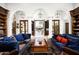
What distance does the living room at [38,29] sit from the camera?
2104mm

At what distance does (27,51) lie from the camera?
2.15 meters

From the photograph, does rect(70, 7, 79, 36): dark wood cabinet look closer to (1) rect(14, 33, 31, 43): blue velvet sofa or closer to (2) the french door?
(2) the french door

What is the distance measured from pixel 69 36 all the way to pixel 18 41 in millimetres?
704

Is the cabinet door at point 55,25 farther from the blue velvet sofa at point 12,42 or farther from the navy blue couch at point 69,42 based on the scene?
the blue velvet sofa at point 12,42

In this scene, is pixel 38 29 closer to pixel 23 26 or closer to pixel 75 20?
pixel 23 26

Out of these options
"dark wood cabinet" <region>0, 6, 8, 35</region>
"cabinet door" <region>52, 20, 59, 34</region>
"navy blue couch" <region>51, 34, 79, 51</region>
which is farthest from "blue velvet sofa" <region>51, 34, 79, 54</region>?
"dark wood cabinet" <region>0, 6, 8, 35</region>

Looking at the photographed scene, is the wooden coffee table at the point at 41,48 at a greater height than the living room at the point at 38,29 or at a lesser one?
lesser

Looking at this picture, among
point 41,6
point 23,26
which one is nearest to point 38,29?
point 23,26

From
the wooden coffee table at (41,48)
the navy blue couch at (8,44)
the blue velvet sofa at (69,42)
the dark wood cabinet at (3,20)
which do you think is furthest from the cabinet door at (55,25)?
the dark wood cabinet at (3,20)

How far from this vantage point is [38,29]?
213 centimetres

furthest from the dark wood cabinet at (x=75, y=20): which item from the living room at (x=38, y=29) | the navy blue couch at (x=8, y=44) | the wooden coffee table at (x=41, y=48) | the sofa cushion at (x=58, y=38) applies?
the navy blue couch at (x=8, y=44)

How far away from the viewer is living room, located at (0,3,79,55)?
2.10 metres

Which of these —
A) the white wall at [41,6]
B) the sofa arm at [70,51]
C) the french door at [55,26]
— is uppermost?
the white wall at [41,6]

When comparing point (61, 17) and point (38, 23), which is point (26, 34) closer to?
point (38, 23)
